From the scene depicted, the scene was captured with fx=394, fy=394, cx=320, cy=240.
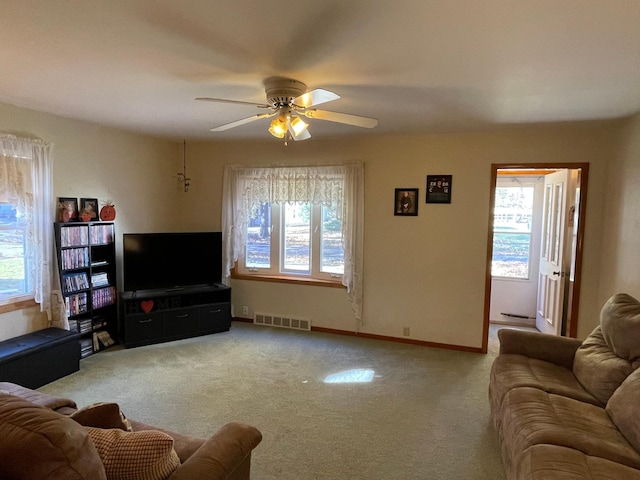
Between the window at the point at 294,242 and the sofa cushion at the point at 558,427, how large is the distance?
9.33 feet

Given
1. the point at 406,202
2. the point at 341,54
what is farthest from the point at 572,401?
the point at 406,202

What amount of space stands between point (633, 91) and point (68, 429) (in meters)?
3.51

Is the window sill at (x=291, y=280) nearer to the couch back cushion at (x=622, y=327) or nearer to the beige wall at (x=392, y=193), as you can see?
the beige wall at (x=392, y=193)

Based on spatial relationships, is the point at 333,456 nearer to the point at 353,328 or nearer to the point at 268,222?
the point at 353,328

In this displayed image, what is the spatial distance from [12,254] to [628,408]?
15.0 ft

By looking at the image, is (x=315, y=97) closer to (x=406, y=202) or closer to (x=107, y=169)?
(x=406, y=202)

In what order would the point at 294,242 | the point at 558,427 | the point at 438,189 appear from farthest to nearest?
1. the point at 294,242
2. the point at 438,189
3. the point at 558,427

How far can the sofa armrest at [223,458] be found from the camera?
4.68ft

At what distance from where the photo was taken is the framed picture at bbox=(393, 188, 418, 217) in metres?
4.42

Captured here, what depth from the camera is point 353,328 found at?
478 cm

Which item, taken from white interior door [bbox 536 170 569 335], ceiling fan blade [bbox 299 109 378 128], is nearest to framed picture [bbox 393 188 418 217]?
white interior door [bbox 536 170 569 335]

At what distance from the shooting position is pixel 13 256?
3.49 meters

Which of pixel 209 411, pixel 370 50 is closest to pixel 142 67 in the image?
pixel 370 50

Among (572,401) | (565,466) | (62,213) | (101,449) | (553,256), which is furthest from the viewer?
(553,256)
